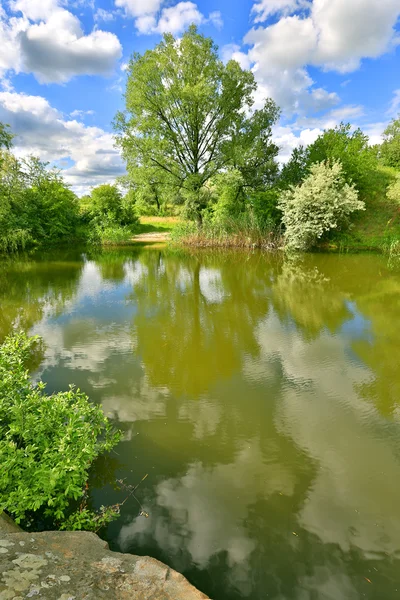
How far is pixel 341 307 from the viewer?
28.9 ft

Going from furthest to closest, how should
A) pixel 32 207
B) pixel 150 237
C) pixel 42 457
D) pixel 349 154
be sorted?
1. pixel 150 237
2. pixel 32 207
3. pixel 349 154
4. pixel 42 457

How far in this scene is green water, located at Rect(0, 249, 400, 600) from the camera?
8.17ft

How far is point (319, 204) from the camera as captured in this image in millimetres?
17109

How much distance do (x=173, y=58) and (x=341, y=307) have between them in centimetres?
2014

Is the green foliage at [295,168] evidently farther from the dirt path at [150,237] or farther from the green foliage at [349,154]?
the dirt path at [150,237]

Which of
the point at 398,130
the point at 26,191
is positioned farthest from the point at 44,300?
the point at 398,130

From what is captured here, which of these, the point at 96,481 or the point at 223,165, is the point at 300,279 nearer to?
the point at 96,481

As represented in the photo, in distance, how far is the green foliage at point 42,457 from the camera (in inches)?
94.7

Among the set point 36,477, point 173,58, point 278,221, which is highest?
point 173,58

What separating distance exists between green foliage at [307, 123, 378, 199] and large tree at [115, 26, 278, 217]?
308cm

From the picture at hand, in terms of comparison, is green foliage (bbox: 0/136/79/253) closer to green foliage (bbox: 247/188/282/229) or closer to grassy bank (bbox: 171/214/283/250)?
grassy bank (bbox: 171/214/283/250)

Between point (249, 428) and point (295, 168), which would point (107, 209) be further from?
point (249, 428)

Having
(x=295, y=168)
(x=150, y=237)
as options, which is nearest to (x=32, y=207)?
(x=150, y=237)

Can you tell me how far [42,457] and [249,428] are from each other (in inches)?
90.4
